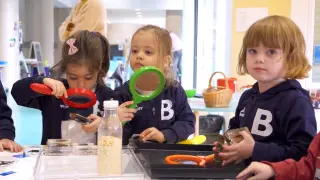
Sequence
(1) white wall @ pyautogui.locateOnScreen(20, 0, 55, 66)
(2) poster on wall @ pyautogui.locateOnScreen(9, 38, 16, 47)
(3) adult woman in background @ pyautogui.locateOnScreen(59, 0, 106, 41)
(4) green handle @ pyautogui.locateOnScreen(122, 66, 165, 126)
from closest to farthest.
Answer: (4) green handle @ pyautogui.locateOnScreen(122, 66, 165, 126) → (3) adult woman in background @ pyautogui.locateOnScreen(59, 0, 106, 41) → (2) poster on wall @ pyautogui.locateOnScreen(9, 38, 16, 47) → (1) white wall @ pyautogui.locateOnScreen(20, 0, 55, 66)

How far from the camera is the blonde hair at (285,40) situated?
115cm

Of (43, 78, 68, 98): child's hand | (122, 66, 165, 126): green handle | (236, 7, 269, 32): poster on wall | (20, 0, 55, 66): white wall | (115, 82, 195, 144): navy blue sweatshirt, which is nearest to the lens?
(122, 66, 165, 126): green handle

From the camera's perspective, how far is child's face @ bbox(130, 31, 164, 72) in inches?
58.4

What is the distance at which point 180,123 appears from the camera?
156 centimetres

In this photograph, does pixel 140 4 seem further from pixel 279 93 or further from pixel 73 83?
pixel 279 93

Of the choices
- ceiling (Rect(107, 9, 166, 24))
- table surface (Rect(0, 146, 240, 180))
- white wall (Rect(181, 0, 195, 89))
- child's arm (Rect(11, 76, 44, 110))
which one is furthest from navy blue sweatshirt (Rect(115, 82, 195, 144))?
ceiling (Rect(107, 9, 166, 24))

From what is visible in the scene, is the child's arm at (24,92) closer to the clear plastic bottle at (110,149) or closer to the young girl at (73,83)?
the young girl at (73,83)

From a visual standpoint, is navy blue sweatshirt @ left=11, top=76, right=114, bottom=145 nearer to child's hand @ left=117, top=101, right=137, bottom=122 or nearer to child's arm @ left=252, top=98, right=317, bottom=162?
child's hand @ left=117, top=101, right=137, bottom=122

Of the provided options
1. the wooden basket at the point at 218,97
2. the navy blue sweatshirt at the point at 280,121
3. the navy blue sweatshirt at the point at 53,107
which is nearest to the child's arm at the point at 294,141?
the navy blue sweatshirt at the point at 280,121

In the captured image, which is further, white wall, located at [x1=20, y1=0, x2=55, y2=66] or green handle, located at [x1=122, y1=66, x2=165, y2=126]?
white wall, located at [x1=20, y1=0, x2=55, y2=66]

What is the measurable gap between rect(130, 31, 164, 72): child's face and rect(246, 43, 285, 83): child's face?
42cm

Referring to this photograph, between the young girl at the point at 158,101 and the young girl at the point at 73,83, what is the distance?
0.37ft

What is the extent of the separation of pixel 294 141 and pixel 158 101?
635 mm

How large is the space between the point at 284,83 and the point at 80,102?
24.0 inches
